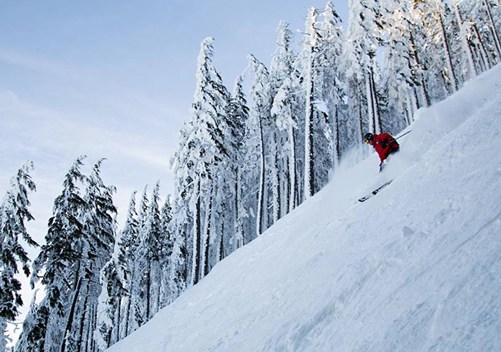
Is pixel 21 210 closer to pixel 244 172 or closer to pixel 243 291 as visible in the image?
pixel 243 291

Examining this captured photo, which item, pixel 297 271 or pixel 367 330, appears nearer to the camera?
pixel 367 330

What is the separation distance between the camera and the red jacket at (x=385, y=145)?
10.7 m

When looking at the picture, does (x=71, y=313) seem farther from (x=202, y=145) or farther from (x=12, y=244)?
(x=202, y=145)

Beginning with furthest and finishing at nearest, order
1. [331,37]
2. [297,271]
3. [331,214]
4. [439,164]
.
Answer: [331,37]
[331,214]
[439,164]
[297,271]

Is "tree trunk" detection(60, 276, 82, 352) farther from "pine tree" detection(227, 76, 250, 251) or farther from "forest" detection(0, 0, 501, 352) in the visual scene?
"pine tree" detection(227, 76, 250, 251)

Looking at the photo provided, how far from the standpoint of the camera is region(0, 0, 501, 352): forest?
19531mm

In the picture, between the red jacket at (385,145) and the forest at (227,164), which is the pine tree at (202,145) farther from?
the red jacket at (385,145)

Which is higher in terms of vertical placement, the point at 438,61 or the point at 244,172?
the point at 438,61

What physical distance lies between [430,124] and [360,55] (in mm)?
14630

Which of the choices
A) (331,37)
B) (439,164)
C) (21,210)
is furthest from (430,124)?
(21,210)

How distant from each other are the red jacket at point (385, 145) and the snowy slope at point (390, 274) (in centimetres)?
33

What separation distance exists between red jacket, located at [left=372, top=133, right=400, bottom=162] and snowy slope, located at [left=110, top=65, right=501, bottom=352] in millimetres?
326

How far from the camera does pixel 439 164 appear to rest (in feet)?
25.6

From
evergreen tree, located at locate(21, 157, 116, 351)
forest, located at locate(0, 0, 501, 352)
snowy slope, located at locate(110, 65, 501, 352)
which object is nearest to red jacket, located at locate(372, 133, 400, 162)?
snowy slope, located at locate(110, 65, 501, 352)
